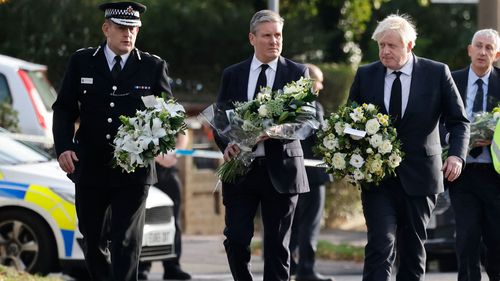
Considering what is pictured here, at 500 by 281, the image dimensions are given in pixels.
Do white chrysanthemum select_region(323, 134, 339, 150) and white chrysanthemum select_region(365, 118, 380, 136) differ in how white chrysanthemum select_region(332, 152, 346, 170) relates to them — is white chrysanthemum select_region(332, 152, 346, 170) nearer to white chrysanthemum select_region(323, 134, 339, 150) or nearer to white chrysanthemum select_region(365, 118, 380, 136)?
white chrysanthemum select_region(323, 134, 339, 150)

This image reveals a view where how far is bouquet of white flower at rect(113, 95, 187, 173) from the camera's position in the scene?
852 centimetres

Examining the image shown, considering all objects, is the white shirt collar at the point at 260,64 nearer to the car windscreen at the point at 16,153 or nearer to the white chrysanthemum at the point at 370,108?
the white chrysanthemum at the point at 370,108

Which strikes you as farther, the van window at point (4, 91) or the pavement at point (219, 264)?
the van window at point (4, 91)

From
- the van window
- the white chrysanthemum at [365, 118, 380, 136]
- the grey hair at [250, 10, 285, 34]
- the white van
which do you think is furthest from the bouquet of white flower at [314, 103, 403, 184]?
the van window

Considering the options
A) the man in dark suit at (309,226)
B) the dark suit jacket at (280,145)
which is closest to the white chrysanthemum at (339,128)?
the dark suit jacket at (280,145)

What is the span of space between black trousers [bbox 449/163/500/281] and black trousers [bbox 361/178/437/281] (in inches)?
40.8

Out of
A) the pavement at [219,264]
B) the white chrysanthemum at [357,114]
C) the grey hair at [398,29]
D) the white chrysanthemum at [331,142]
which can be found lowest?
the pavement at [219,264]

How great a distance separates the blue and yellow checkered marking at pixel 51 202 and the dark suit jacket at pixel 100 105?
8.74ft

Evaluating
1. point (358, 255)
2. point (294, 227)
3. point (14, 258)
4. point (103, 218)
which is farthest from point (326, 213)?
point (103, 218)

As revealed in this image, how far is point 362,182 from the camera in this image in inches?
336

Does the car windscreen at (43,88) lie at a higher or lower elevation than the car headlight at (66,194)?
higher

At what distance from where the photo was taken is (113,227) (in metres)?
8.82

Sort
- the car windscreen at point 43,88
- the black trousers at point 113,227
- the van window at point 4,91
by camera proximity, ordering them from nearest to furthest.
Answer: the black trousers at point 113,227 < the van window at point 4,91 < the car windscreen at point 43,88

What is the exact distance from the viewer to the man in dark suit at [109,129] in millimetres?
8812
